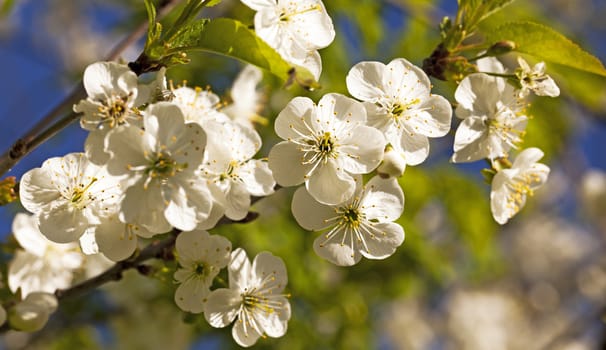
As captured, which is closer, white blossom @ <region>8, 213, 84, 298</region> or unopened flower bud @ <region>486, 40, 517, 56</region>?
unopened flower bud @ <region>486, 40, 517, 56</region>

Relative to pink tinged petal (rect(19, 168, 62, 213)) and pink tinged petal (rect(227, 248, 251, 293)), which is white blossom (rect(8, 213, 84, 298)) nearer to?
pink tinged petal (rect(19, 168, 62, 213))

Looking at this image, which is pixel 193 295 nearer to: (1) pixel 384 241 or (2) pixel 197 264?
(2) pixel 197 264

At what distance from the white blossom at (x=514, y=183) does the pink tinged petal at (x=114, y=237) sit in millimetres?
638

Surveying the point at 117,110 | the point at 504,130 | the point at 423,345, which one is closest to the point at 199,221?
the point at 117,110

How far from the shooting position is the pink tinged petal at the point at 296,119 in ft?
3.38

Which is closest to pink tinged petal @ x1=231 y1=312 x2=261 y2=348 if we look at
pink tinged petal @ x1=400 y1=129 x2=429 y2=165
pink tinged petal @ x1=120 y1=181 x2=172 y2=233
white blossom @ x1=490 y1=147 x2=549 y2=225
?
pink tinged petal @ x1=120 y1=181 x2=172 y2=233

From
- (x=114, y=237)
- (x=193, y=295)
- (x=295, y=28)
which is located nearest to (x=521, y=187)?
(x=295, y=28)

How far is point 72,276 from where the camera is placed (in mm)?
1383

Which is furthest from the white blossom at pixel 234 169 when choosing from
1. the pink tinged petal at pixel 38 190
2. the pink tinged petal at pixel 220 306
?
the pink tinged petal at pixel 38 190

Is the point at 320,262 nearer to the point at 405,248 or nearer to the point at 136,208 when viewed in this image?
the point at 405,248

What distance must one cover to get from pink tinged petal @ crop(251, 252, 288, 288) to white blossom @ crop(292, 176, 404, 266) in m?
0.09

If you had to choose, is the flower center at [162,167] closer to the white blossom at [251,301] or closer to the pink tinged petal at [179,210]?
the pink tinged petal at [179,210]

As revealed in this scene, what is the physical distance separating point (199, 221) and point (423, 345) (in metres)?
4.65

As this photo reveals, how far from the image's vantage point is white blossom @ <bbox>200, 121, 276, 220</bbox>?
0.95 metres
